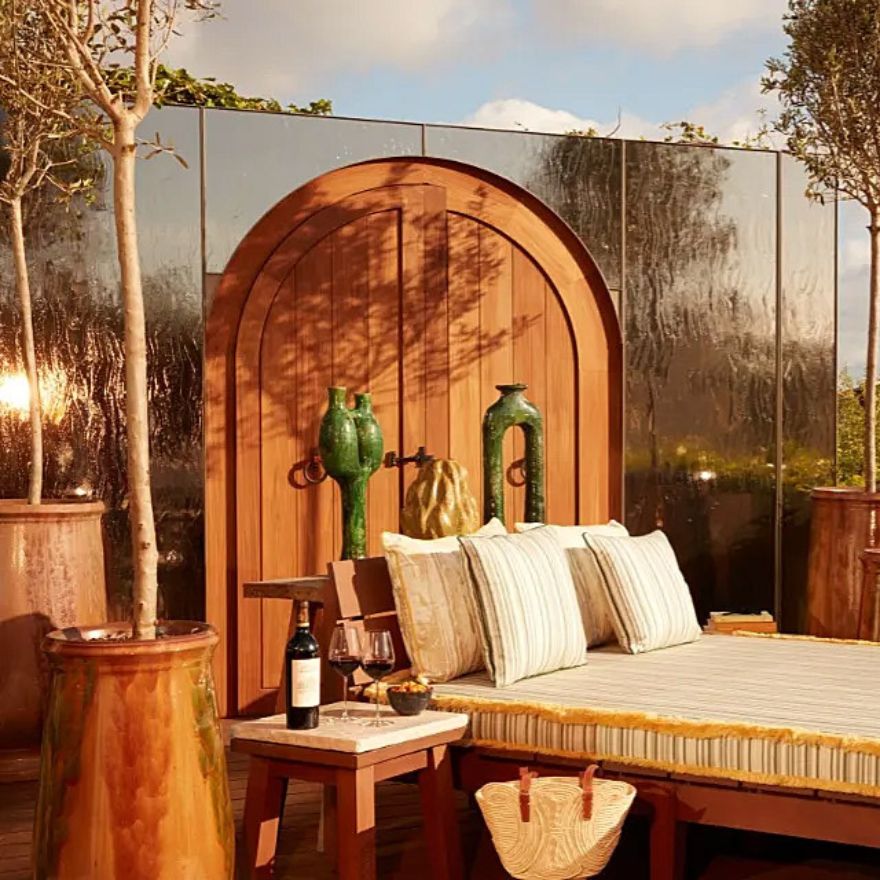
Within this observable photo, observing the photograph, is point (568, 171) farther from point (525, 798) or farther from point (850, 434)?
point (525, 798)

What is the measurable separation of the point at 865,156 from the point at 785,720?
3.73 metres

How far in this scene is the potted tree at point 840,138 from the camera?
22.2 ft

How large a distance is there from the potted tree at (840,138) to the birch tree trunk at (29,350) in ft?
10.7

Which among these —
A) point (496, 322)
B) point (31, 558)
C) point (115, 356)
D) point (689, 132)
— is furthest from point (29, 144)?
point (689, 132)

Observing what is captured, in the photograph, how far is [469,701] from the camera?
4117 mm

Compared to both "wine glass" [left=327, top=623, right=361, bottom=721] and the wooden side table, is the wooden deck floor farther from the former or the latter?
"wine glass" [left=327, top=623, right=361, bottom=721]

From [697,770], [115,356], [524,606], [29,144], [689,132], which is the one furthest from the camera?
[689,132]

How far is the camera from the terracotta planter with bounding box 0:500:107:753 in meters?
5.33

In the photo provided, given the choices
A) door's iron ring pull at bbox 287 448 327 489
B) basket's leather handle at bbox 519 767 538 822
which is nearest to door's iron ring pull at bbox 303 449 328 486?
door's iron ring pull at bbox 287 448 327 489

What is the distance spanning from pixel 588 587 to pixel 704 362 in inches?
103

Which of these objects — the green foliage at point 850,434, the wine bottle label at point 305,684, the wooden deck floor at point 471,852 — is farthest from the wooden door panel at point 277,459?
the green foliage at point 850,434

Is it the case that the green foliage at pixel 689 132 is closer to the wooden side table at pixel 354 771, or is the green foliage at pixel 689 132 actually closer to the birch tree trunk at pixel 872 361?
the birch tree trunk at pixel 872 361

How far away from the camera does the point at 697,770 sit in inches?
149

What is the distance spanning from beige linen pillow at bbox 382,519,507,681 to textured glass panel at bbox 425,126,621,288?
2.78 meters
